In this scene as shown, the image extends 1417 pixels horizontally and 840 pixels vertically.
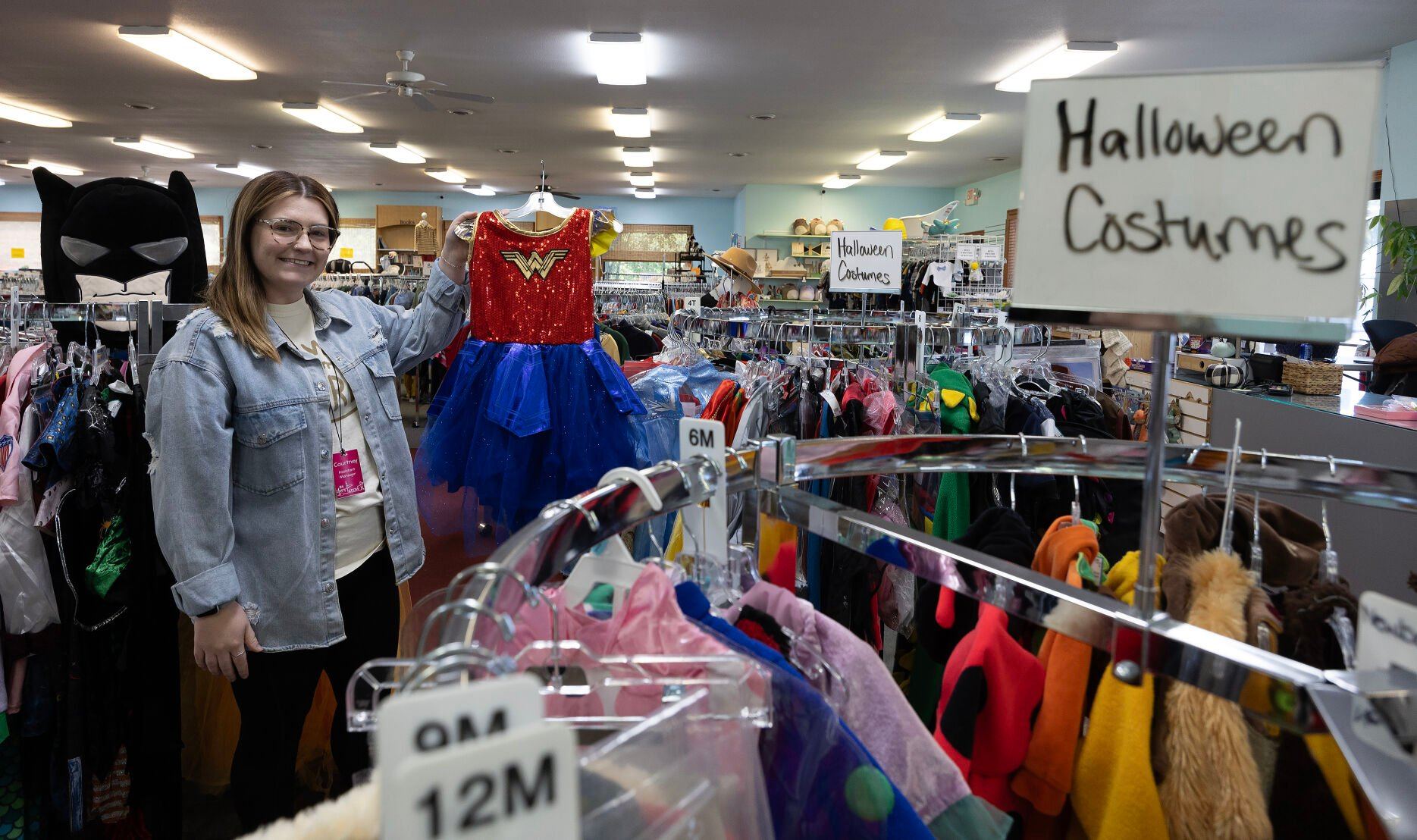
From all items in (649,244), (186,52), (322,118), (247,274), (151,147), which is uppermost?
(151,147)

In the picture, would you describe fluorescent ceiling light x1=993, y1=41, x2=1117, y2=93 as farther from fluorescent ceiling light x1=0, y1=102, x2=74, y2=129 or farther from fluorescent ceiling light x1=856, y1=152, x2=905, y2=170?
fluorescent ceiling light x1=0, y1=102, x2=74, y2=129

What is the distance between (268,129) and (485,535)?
26.5 ft

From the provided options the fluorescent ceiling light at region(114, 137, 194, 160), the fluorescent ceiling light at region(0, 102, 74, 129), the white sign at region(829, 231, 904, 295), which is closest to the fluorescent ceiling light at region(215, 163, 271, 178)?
the fluorescent ceiling light at region(114, 137, 194, 160)

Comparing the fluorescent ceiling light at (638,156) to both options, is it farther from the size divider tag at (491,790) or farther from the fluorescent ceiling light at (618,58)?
the size divider tag at (491,790)

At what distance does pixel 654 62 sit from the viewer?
6.26 meters

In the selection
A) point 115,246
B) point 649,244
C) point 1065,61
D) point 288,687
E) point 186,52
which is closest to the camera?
point 288,687

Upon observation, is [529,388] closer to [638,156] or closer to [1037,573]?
[1037,573]

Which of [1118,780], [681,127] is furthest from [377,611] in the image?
[681,127]

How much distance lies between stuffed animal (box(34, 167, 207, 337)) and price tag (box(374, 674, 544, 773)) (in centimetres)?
235

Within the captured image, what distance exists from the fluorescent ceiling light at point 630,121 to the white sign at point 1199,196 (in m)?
7.57

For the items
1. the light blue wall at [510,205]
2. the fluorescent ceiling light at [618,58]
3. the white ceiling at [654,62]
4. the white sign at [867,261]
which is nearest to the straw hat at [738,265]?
the white ceiling at [654,62]

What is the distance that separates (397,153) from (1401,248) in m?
9.75

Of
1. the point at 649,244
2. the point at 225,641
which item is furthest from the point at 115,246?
the point at 649,244

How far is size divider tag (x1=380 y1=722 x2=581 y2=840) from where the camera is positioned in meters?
0.40
